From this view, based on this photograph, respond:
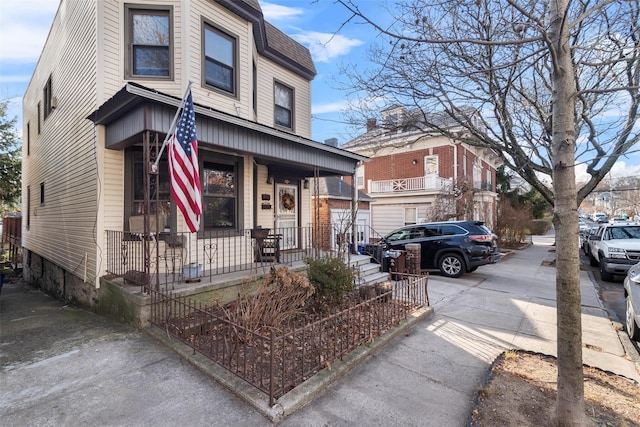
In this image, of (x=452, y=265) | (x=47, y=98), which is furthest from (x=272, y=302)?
(x=47, y=98)

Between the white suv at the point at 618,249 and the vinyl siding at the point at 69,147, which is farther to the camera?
the white suv at the point at 618,249

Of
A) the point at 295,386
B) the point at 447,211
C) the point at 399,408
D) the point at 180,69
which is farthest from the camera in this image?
the point at 447,211

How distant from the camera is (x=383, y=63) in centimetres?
582

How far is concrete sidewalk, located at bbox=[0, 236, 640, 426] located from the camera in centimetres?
272

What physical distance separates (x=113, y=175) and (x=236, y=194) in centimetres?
241

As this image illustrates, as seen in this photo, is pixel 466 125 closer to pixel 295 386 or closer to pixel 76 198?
pixel 295 386

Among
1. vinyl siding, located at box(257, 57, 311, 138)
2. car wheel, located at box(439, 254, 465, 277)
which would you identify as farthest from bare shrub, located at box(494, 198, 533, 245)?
vinyl siding, located at box(257, 57, 311, 138)

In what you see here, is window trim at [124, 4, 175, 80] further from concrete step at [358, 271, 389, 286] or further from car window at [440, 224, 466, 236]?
car window at [440, 224, 466, 236]

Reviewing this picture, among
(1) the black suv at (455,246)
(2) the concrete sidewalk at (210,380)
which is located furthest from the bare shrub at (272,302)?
(1) the black suv at (455,246)

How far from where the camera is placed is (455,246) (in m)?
9.38

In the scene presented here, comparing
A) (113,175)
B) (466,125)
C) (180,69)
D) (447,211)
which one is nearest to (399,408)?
(466,125)

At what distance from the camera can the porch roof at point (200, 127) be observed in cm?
476

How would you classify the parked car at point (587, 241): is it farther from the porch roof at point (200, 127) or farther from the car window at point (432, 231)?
the porch roof at point (200, 127)

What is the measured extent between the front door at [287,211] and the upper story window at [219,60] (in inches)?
125
